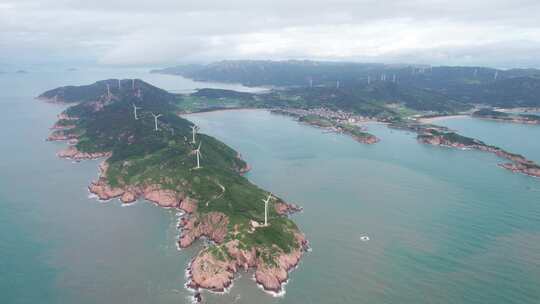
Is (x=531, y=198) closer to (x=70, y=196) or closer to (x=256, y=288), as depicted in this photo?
(x=256, y=288)

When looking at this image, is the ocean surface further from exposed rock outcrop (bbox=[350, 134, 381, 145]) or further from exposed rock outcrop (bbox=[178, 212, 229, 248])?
exposed rock outcrop (bbox=[350, 134, 381, 145])

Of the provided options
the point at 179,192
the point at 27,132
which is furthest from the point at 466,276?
the point at 27,132

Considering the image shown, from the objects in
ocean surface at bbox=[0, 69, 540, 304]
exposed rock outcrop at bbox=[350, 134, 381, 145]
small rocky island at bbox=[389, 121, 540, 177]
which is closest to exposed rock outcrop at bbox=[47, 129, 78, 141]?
ocean surface at bbox=[0, 69, 540, 304]

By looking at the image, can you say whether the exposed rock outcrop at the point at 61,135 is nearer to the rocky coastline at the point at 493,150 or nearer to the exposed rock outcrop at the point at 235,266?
the exposed rock outcrop at the point at 235,266

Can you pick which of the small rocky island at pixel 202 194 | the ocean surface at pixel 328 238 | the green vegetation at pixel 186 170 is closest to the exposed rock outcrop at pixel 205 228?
the small rocky island at pixel 202 194

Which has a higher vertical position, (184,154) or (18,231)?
(184,154)

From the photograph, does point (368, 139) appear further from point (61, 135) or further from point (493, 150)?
point (61, 135)

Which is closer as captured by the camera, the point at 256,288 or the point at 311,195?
the point at 256,288

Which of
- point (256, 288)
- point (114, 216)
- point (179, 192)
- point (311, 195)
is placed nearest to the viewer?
point (256, 288)
